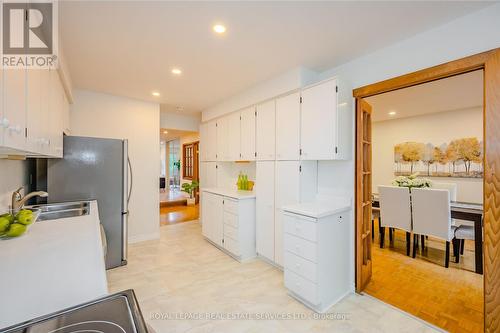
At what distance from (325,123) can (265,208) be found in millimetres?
1424

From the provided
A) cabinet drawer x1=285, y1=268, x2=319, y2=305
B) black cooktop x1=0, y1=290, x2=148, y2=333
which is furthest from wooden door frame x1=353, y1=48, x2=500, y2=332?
black cooktop x1=0, y1=290, x2=148, y2=333

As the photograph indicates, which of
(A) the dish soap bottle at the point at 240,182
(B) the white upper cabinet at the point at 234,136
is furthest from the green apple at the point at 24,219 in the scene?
(A) the dish soap bottle at the point at 240,182

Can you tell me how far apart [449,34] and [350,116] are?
989mm

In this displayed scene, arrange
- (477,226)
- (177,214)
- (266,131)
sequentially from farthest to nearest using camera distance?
(177,214) < (266,131) < (477,226)

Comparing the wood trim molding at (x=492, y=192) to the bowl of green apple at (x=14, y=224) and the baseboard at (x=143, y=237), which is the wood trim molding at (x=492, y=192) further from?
the baseboard at (x=143, y=237)

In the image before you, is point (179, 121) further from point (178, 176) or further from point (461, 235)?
point (461, 235)

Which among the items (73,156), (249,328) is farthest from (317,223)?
(73,156)

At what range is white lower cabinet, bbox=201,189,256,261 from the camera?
3191 millimetres

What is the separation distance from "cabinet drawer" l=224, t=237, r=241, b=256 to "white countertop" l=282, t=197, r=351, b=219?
1184 millimetres

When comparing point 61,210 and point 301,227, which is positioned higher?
point 61,210

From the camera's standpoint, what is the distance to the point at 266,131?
10.2 feet

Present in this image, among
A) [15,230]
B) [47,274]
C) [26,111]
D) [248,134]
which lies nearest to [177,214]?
[248,134]

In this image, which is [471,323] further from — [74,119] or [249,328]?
[74,119]

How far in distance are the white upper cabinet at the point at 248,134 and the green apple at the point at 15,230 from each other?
8.25 ft
